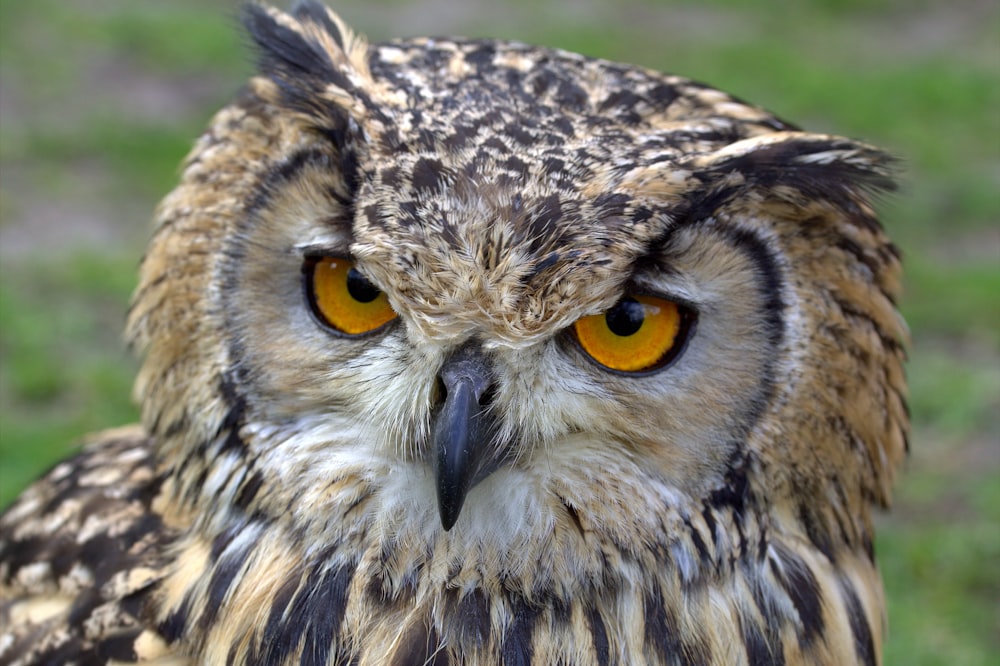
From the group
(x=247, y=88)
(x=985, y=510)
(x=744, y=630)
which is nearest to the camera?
(x=744, y=630)

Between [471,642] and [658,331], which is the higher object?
[658,331]

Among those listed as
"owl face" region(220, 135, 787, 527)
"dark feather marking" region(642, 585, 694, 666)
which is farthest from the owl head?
"dark feather marking" region(642, 585, 694, 666)

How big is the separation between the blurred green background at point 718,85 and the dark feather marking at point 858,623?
1.96ft

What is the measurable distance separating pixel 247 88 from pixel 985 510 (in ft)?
9.31

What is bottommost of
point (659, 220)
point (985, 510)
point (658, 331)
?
point (985, 510)

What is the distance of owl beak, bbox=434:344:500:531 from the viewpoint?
4.47ft

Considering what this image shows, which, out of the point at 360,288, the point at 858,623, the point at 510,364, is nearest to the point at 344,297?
the point at 360,288

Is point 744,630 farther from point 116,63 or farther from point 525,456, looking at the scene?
point 116,63

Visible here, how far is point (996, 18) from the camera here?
7.86m

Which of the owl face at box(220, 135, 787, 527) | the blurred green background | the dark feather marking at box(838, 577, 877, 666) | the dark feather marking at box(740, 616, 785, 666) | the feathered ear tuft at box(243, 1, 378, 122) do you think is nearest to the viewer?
the owl face at box(220, 135, 787, 527)

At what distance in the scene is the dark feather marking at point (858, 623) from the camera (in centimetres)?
174

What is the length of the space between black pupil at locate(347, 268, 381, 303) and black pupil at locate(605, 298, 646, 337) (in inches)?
11.3

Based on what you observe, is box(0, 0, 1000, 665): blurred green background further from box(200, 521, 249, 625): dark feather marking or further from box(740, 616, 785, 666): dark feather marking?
box(200, 521, 249, 625): dark feather marking

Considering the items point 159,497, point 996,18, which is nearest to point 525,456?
point 159,497
